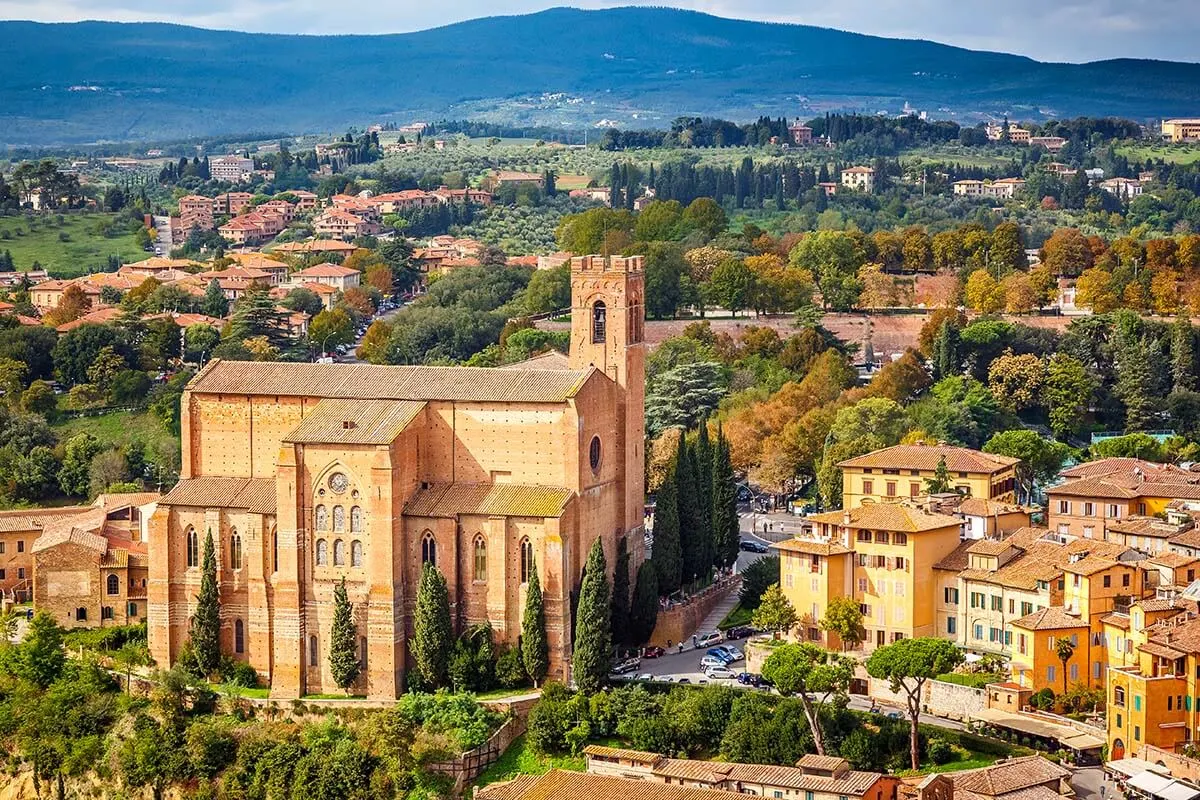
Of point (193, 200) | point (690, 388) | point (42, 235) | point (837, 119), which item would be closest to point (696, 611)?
point (690, 388)

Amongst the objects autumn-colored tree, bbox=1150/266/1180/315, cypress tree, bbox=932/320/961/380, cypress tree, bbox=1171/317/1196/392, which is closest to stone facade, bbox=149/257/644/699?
cypress tree, bbox=932/320/961/380

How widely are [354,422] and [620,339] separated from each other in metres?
6.87

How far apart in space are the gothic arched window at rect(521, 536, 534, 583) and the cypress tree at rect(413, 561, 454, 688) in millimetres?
1795

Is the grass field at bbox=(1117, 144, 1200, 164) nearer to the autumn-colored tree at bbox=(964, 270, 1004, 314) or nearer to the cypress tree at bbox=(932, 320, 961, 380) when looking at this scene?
the autumn-colored tree at bbox=(964, 270, 1004, 314)

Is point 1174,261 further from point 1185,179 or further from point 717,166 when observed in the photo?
point 717,166

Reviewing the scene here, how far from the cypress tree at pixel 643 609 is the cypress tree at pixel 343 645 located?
6593 millimetres

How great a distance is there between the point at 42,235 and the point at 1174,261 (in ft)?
204

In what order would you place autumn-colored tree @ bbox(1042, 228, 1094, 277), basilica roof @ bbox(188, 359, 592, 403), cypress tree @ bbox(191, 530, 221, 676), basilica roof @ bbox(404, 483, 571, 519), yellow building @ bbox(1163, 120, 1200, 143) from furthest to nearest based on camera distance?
yellow building @ bbox(1163, 120, 1200, 143)
autumn-colored tree @ bbox(1042, 228, 1094, 277)
cypress tree @ bbox(191, 530, 221, 676)
basilica roof @ bbox(188, 359, 592, 403)
basilica roof @ bbox(404, 483, 571, 519)

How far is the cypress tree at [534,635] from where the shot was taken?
46.2 m

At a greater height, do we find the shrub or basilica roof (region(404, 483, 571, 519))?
basilica roof (region(404, 483, 571, 519))

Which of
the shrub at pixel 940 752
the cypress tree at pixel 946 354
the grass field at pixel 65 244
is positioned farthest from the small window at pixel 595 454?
the grass field at pixel 65 244

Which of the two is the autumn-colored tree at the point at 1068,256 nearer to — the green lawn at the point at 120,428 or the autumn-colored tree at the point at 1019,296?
the autumn-colored tree at the point at 1019,296

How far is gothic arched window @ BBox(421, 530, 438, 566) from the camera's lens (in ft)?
156

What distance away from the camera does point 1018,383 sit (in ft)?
227
